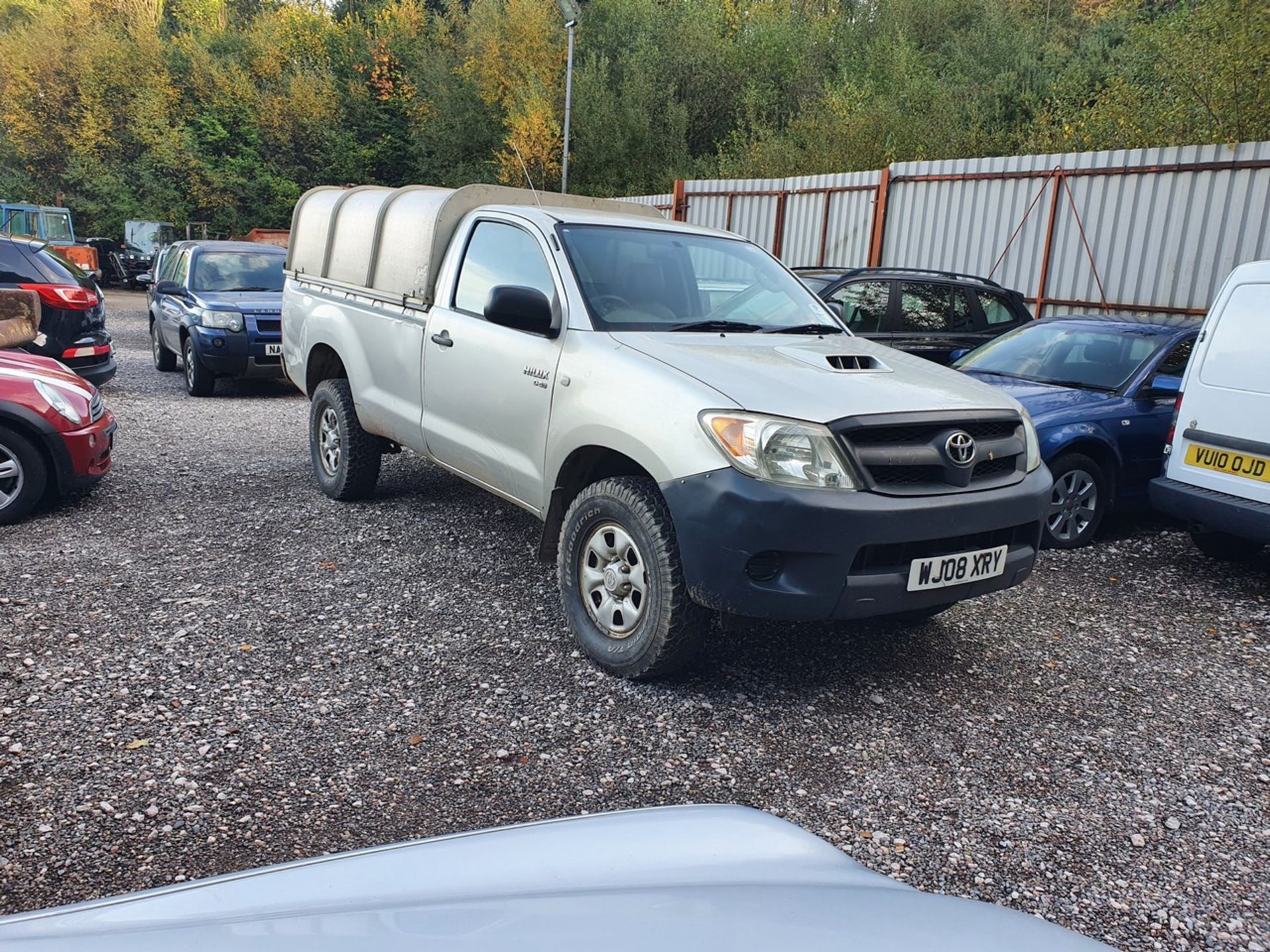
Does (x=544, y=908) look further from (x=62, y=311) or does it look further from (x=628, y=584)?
(x=62, y=311)

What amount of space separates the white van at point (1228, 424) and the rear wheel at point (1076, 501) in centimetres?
58

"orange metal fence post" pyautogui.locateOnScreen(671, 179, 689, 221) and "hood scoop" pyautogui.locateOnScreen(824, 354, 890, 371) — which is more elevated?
"orange metal fence post" pyautogui.locateOnScreen(671, 179, 689, 221)

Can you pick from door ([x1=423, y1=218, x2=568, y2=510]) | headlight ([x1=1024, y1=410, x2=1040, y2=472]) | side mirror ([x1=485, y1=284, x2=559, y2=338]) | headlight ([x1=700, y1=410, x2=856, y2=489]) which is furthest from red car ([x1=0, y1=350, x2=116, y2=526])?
headlight ([x1=1024, y1=410, x2=1040, y2=472])

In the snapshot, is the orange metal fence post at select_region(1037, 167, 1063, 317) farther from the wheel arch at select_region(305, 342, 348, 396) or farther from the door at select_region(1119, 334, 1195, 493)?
the wheel arch at select_region(305, 342, 348, 396)

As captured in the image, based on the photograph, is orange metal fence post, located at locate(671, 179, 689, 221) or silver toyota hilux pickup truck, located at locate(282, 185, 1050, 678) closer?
silver toyota hilux pickup truck, located at locate(282, 185, 1050, 678)

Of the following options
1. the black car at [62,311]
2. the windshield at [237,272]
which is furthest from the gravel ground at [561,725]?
the windshield at [237,272]

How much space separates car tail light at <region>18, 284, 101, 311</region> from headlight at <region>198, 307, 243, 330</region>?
46.9 inches

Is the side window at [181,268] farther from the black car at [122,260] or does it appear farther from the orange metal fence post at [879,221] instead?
the black car at [122,260]

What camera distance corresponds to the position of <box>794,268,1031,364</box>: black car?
28.6 feet

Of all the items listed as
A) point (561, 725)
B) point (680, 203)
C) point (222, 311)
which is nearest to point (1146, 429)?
point (561, 725)

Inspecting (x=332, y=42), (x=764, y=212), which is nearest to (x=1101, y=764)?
(x=764, y=212)

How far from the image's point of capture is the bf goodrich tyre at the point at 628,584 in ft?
11.7

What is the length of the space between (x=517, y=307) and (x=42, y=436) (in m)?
3.57

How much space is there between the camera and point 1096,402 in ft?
20.6
